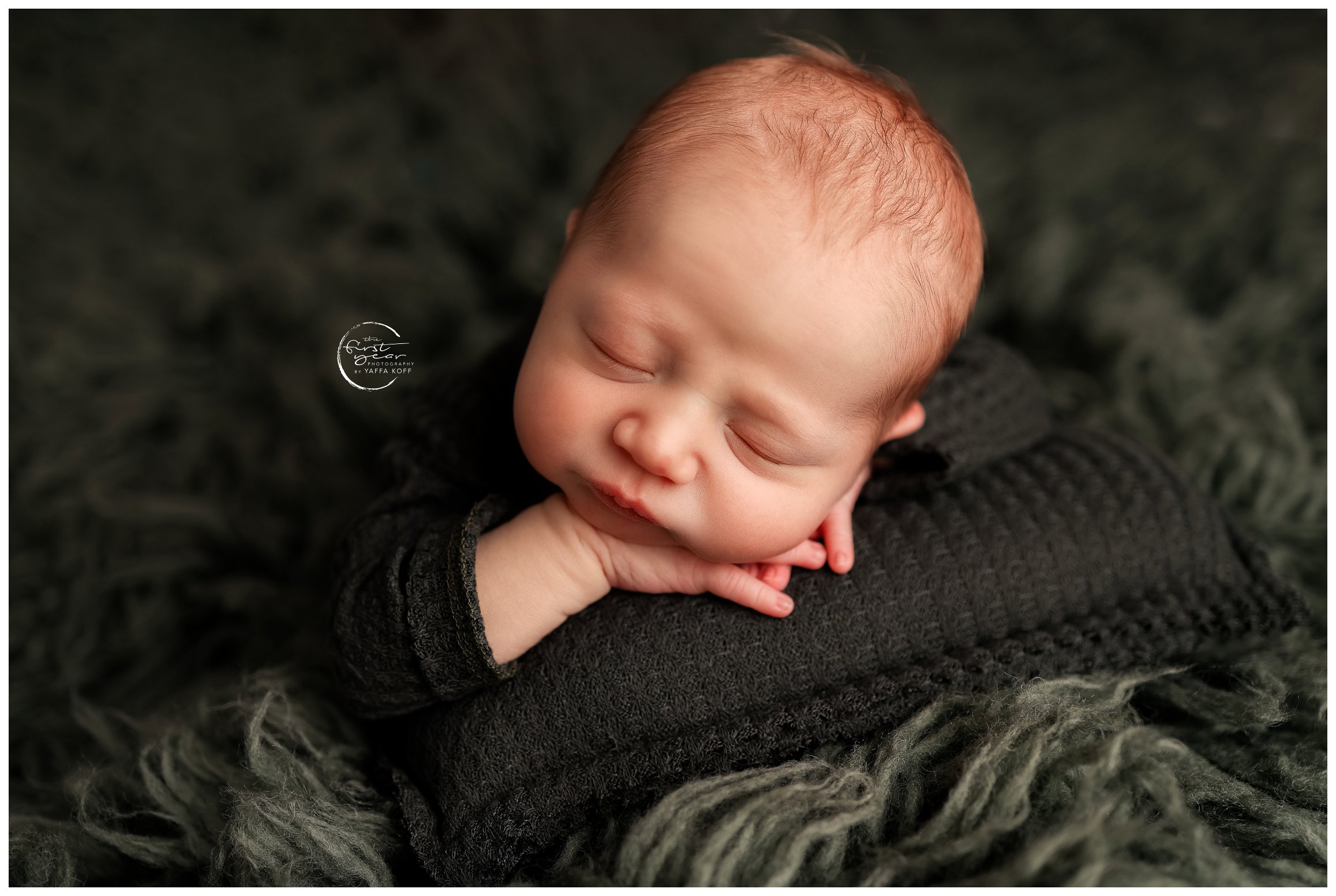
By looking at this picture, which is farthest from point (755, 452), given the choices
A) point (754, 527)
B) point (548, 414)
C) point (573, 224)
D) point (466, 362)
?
point (466, 362)

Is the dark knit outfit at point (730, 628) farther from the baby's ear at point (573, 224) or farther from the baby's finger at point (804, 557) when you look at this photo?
the baby's ear at point (573, 224)

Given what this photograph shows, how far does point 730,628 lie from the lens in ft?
2.50

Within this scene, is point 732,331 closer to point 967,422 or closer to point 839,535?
point 839,535

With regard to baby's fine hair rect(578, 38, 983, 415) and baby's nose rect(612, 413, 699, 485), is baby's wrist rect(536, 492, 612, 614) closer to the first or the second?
baby's nose rect(612, 413, 699, 485)

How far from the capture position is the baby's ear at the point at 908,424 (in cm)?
85

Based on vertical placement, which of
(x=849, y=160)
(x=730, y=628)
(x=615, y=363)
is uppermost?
(x=849, y=160)

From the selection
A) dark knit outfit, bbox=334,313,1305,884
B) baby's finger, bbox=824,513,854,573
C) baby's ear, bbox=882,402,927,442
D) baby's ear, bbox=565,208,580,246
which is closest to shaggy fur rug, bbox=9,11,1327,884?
dark knit outfit, bbox=334,313,1305,884

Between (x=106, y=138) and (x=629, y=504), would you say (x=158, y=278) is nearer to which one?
(x=106, y=138)

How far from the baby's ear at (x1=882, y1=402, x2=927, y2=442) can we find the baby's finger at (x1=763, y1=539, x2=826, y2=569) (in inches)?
5.0

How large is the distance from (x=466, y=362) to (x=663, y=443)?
0.45m

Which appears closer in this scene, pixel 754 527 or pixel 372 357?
pixel 754 527

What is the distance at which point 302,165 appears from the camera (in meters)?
1.34

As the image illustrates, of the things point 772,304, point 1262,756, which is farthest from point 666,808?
point 1262,756

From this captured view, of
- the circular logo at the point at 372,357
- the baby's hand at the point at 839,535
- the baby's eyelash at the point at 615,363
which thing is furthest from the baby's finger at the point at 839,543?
the circular logo at the point at 372,357
